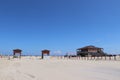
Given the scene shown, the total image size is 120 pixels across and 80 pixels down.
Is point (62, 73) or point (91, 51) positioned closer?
point (62, 73)

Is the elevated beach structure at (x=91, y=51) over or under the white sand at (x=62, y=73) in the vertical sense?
over

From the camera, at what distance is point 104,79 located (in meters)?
9.65

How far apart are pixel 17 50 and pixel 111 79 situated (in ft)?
135

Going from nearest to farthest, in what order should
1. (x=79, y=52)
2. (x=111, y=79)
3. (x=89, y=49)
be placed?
(x=111, y=79), (x=89, y=49), (x=79, y=52)

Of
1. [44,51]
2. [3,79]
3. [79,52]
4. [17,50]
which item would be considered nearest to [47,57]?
[44,51]

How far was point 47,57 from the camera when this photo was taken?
44.9 meters

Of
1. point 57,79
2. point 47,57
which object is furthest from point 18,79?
point 47,57

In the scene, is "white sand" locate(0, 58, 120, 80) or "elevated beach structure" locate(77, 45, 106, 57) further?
"elevated beach structure" locate(77, 45, 106, 57)

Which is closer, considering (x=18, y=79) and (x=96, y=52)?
(x=18, y=79)

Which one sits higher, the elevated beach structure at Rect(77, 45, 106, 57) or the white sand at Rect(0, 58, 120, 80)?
the elevated beach structure at Rect(77, 45, 106, 57)

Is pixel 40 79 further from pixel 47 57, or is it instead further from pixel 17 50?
pixel 17 50

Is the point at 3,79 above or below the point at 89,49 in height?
below

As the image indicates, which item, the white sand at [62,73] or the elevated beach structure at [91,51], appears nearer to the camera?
the white sand at [62,73]

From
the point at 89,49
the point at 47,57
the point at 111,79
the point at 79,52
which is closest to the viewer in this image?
the point at 111,79
